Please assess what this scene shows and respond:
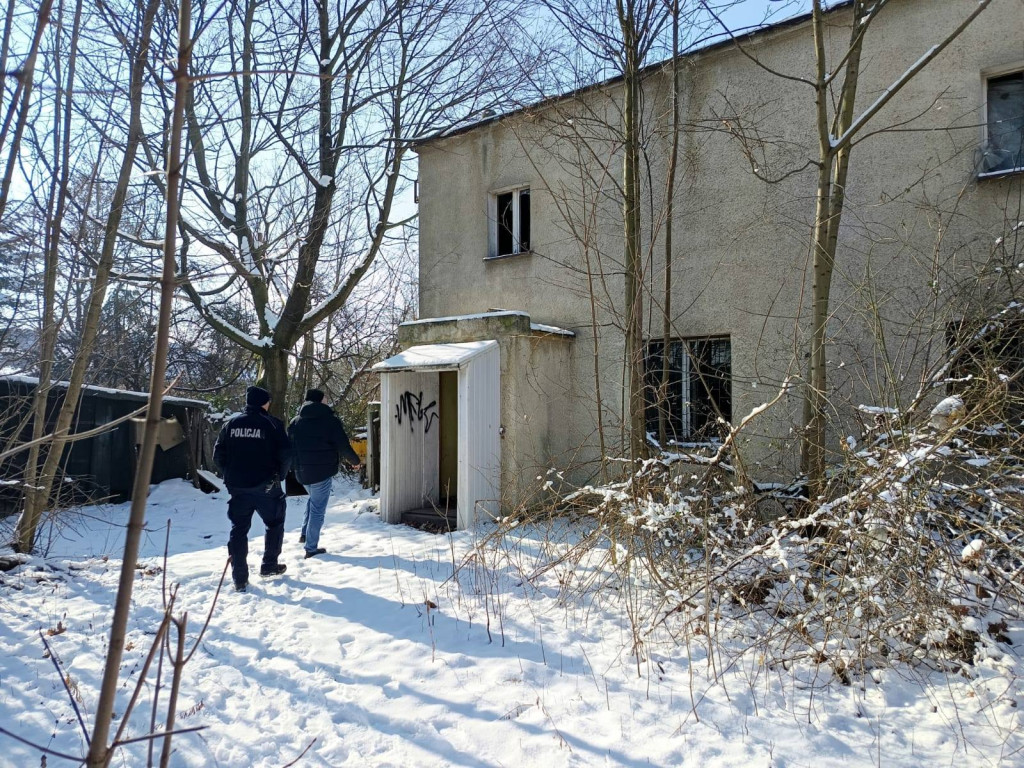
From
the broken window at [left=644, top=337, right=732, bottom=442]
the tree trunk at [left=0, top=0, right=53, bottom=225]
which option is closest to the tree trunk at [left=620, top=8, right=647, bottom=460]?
the broken window at [left=644, top=337, right=732, bottom=442]

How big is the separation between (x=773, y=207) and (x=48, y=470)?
7.90 m

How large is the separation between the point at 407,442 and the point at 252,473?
339 centimetres

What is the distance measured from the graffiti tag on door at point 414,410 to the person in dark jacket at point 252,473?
9.56 feet

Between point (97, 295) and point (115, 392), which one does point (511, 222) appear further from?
point (115, 392)

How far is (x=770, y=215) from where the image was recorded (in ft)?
25.4

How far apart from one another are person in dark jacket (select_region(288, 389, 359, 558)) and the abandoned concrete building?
1420 millimetres

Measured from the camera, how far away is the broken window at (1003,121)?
6.75 m

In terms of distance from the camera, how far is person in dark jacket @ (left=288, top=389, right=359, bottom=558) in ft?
23.2

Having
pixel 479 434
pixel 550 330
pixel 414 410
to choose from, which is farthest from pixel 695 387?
pixel 414 410

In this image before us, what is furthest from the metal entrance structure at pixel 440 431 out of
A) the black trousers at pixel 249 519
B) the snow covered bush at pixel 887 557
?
the snow covered bush at pixel 887 557

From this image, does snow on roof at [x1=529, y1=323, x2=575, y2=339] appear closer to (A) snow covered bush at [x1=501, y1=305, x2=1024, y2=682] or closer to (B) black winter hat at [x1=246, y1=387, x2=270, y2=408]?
(B) black winter hat at [x1=246, y1=387, x2=270, y2=408]

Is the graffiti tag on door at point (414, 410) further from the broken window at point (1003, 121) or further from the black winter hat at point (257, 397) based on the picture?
the broken window at point (1003, 121)

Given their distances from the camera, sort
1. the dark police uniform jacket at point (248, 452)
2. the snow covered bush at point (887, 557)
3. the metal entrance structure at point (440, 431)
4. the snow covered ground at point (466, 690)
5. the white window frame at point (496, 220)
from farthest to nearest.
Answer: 1. the white window frame at point (496, 220)
2. the metal entrance structure at point (440, 431)
3. the dark police uniform jacket at point (248, 452)
4. the snow covered bush at point (887, 557)
5. the snow covered ground at point (466, 690)

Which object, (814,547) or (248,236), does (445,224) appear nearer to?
(248,236)
